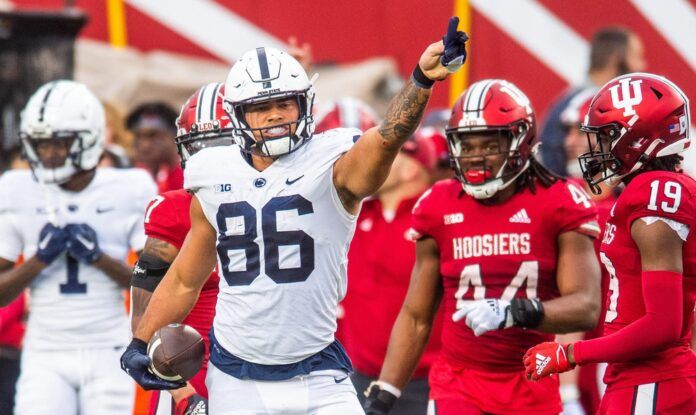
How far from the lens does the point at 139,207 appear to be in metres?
5.88

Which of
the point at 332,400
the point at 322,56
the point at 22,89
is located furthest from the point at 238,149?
the point at 322,56

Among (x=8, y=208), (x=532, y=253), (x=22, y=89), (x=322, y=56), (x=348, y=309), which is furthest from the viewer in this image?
(x=322, y=56)

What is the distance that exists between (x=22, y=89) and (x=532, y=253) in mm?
4918

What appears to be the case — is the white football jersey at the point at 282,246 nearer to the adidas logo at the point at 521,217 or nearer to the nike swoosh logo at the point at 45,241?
the adidas logo at the point at 521,217

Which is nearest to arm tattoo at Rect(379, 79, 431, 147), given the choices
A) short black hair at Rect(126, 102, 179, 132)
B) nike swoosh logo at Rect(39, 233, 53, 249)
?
nike swoosh logo at Rect(39, 233, 53, 249)

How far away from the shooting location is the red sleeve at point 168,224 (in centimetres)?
489

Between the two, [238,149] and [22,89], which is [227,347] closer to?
[238,149]

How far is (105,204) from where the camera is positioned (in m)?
5.86

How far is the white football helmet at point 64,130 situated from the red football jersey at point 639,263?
2.68m

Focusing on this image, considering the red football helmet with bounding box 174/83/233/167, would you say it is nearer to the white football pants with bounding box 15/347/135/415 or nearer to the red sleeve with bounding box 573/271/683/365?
the white football pants with bounding box 15/347/135/415

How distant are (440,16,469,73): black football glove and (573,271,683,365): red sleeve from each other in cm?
92

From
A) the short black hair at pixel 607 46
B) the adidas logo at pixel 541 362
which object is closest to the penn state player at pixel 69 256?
the adidas logo at pixel 541 362

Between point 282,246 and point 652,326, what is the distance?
1226 millimetres

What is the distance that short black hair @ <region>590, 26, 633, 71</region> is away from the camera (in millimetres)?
7898
